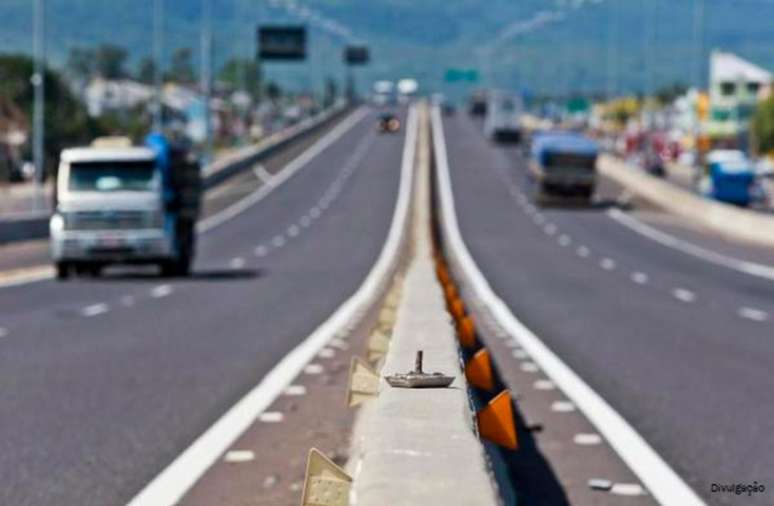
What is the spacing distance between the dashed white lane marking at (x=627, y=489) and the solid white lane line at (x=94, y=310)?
1713 centimetres

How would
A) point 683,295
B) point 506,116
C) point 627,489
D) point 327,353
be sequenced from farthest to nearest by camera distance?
point 506,116 < point 683,295 < point 327,353 < point 627,489

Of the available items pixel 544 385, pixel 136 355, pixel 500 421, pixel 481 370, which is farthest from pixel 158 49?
pixel 500 421

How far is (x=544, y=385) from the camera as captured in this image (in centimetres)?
1667

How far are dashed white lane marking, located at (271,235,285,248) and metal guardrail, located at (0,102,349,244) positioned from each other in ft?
22.8

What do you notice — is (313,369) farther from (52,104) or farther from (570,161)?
(52,104)

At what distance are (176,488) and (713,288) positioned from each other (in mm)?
28574

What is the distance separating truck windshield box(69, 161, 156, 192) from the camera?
119 ft

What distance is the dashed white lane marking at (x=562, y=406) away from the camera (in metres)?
14.7

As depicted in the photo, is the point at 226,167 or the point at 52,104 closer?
the point at 226,167

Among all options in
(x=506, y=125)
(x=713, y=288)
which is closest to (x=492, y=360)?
(x=713, y=288)

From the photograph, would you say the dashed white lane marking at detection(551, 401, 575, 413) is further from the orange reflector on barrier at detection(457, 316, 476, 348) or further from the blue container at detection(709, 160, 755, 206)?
the blue container at detection(709, 160, 755, 206)

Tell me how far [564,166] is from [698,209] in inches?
237

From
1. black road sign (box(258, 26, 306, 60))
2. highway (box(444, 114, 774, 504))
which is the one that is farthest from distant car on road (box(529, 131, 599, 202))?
black road sign (box(258, 26, 306, 60))

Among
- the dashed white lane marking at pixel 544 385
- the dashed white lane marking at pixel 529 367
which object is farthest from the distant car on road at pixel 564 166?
the dashed white lane marking at pixel 544 385
